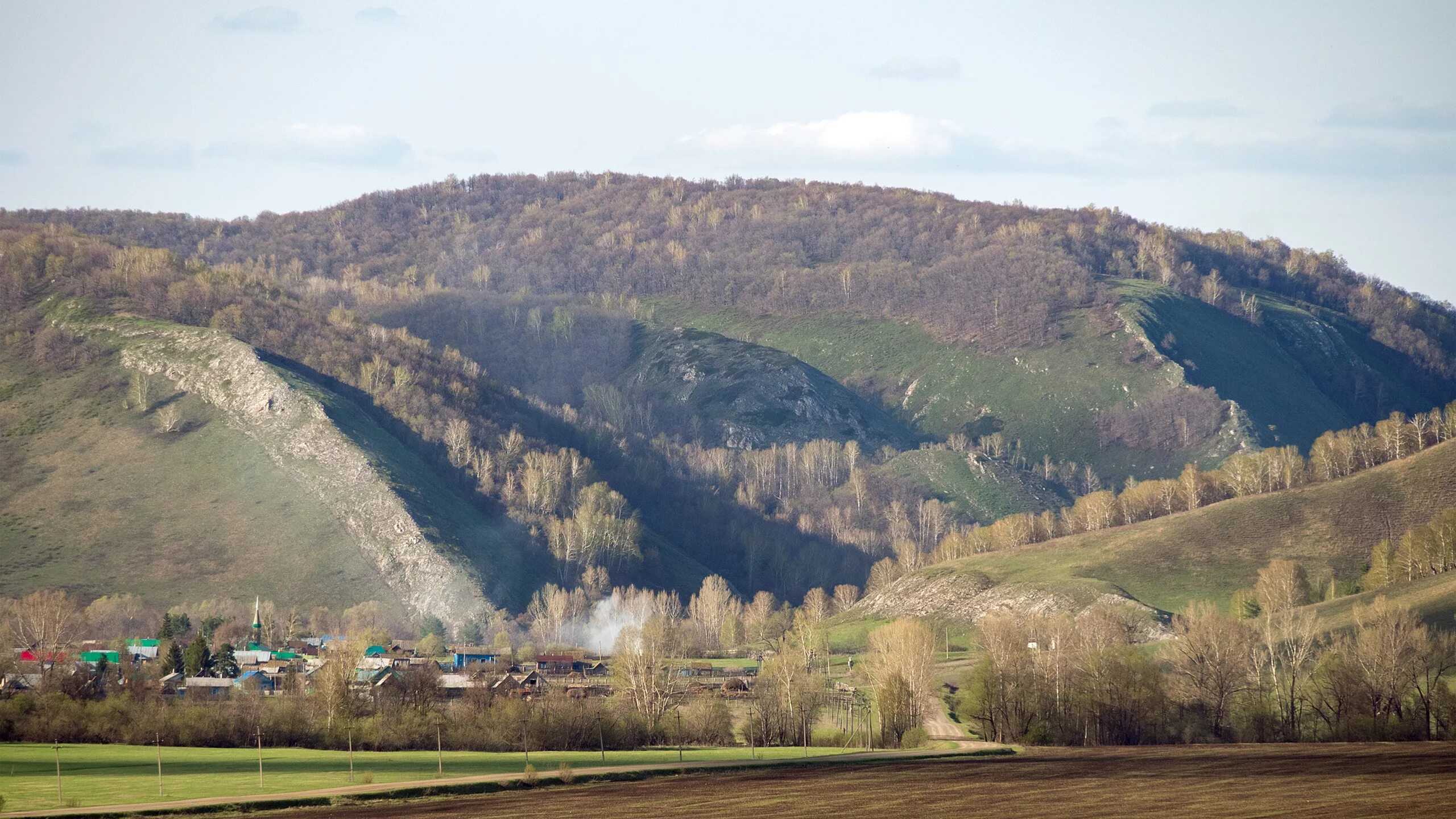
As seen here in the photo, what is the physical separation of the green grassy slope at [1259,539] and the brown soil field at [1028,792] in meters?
79.9

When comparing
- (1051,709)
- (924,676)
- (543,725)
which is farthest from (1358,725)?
(543,725)

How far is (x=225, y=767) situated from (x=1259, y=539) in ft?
435

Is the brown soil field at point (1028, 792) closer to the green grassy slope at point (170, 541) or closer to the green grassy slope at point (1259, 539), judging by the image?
the green grassy slope at point (1259, 539)

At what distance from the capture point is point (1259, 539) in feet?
599

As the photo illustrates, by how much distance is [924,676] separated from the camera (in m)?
121

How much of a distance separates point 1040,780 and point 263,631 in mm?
112228

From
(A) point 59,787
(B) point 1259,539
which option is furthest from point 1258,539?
(A) point 59,787

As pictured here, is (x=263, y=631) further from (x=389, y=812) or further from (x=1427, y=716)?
(x=1427, y=716)

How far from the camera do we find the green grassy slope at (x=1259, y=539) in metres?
175

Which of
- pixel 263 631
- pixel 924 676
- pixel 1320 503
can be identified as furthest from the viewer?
pixel 1320 503

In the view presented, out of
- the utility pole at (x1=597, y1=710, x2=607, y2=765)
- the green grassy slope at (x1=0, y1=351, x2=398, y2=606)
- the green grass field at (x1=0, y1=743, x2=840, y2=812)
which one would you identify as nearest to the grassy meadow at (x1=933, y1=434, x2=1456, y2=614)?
the utility pole at (x1=597, y1=710, x2=607, y2=765)

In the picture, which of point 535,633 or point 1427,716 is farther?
point 535,633

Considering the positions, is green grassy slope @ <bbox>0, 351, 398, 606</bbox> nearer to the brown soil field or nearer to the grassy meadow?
the grassy meadow

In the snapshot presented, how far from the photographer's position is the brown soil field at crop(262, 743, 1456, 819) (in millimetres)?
70562
